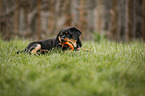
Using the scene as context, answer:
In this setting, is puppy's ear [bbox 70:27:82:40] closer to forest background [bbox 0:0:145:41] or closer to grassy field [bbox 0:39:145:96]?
grassy field [bbox 0:39:145:96]

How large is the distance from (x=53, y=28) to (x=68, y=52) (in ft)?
14.1

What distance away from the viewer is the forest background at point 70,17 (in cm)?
648

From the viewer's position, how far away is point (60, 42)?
2.82m

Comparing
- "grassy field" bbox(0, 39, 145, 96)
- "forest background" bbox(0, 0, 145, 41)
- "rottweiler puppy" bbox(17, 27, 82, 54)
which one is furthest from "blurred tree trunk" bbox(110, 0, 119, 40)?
"grassy field" bbox(0, 39, 145, 96)

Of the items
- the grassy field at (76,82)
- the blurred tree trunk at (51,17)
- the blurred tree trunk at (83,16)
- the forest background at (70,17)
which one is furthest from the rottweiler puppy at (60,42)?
the blurred tree trunk at (83,16)

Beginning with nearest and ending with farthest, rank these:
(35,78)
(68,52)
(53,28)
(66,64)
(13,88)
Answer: (13,88), (35,78), (66,64), (68,52), (53,28)

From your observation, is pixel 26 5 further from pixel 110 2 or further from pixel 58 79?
pixel 58 79

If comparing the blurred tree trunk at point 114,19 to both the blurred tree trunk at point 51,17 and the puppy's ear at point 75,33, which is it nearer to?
the blurred tree trunk at point 51,17

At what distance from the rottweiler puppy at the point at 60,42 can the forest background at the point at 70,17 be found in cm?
344

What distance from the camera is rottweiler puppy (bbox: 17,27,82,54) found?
9.02 feet

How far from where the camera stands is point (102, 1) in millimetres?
6809

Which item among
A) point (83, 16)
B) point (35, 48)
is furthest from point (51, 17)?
point (35, 48)

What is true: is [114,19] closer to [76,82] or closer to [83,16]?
[83,16]

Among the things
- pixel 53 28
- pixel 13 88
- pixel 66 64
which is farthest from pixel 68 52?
pixel 53 28
